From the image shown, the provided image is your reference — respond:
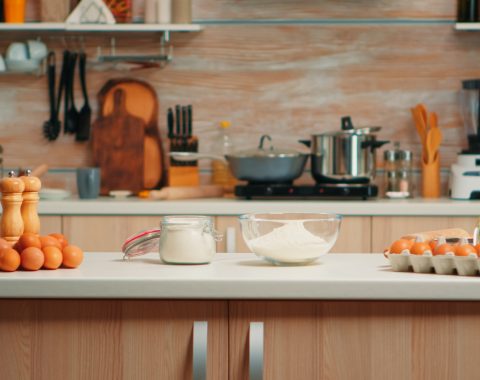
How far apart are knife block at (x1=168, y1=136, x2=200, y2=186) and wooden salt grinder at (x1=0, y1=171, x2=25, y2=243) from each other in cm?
198

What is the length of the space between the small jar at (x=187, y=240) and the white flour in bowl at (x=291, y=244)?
3.9 inches

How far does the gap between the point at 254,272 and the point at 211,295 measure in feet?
0.45

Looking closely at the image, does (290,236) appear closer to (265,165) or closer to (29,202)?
(29,202)

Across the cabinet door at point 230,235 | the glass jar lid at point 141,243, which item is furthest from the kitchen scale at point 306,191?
the glass jar lid at point 141,243

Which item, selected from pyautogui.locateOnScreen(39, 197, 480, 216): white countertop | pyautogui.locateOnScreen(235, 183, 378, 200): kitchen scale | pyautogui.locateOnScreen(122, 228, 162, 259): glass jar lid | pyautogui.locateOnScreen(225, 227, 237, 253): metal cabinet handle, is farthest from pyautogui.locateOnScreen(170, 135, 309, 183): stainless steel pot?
pyautogui.locateOnScreen(122, 228, 162, 259): glass jar lid

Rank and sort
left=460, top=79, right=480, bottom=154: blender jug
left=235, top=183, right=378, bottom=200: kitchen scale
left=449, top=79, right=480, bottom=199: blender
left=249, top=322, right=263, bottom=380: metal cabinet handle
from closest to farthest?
1. left=249, top=322, right=263, bottom=380: metal cabinet handle
2. left=235, top=183, right=378, bottom=200: kitchen scale
3. left=449, top=79, right=480, bottom=199: blender
4. left=460, top=79, right=480, bottom=154: blender jug

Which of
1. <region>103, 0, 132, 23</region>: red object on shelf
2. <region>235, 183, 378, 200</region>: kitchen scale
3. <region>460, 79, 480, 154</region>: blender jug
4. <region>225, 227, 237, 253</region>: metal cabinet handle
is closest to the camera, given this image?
<region>225, 227, 237, 253</region>: metal cabinet handle

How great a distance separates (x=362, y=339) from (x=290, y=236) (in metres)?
0.27

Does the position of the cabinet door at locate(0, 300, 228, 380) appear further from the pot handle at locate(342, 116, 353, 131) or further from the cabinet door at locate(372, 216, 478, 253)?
the pot handle at locate(342, 116, 353, 131)

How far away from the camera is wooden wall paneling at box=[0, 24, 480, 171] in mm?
3906

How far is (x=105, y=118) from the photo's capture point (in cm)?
389

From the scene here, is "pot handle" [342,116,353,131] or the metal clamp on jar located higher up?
"pot handle" [342,116,353,131]

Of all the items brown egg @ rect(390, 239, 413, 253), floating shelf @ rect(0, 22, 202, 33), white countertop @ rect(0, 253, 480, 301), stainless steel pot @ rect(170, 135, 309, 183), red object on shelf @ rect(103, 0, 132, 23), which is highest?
red object on shelf @ rect(103, 0, 132, 23)

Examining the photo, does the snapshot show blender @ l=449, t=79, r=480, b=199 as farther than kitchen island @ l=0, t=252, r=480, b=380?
Yes
